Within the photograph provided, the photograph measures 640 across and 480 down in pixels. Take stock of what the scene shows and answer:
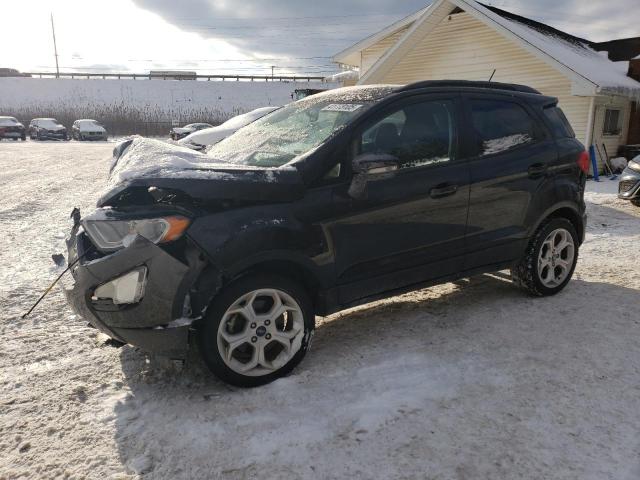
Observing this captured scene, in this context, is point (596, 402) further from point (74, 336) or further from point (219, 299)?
point (74, 336)

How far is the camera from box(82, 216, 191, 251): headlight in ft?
8.75

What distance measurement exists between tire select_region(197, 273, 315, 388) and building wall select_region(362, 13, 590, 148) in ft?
44.0

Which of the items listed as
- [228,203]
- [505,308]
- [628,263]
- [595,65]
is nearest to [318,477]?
[228,203]

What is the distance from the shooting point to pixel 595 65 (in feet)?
50.1

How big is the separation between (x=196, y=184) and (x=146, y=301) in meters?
0.70

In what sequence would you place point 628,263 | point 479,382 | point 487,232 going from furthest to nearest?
1. point 628,263
2. point 487,232
3. point 479,382

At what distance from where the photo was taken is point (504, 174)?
156 inches

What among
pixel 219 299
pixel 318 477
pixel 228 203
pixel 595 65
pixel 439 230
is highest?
pixel 595 65

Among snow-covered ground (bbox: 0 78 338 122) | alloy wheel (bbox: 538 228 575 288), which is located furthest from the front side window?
snow-covered ground (bbox: 0 78 338 122)

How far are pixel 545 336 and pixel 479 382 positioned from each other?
991mm

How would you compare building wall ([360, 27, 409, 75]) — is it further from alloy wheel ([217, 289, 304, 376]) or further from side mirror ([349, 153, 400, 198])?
alloy wheel ([217, 289, 304, 376])

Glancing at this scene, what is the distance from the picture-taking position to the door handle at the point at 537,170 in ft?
13.6

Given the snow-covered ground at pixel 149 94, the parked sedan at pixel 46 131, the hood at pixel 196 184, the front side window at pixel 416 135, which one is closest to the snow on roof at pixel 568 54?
the front side window at pixel 416 135

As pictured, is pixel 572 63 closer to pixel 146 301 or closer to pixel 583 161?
pixel 583 161
